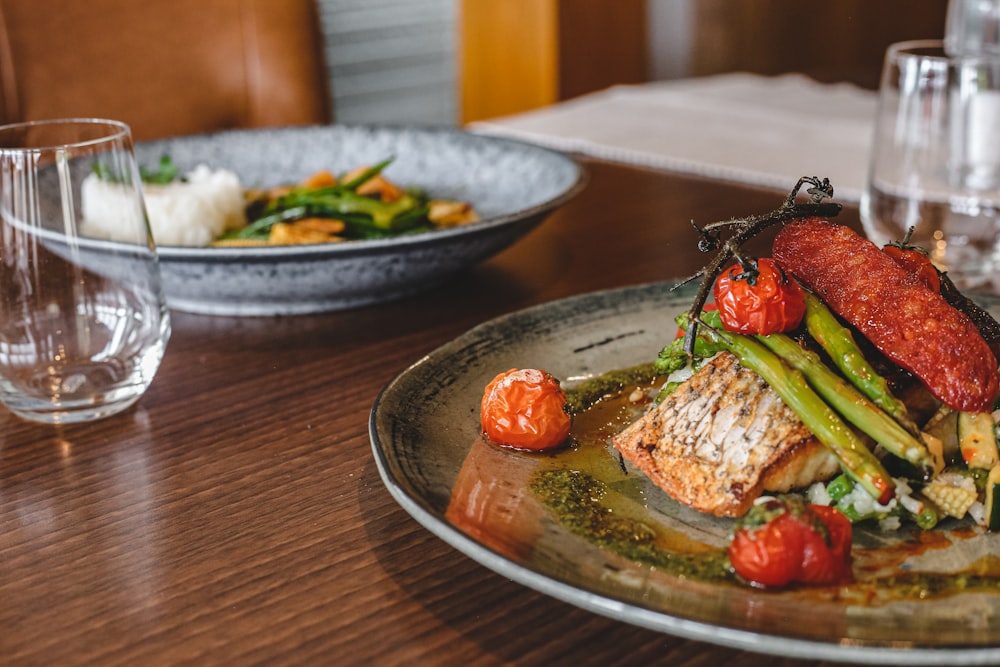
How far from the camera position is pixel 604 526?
0.92m

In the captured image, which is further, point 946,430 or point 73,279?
point 73,279

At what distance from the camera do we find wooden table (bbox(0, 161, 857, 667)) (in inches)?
Result: 32.9

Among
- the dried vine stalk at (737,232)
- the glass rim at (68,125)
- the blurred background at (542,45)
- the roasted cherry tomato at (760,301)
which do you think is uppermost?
the glass rim at (68,125)

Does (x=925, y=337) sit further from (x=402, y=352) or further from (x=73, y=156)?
(x=73, y=156)

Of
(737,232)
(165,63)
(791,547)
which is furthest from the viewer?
(165,63)

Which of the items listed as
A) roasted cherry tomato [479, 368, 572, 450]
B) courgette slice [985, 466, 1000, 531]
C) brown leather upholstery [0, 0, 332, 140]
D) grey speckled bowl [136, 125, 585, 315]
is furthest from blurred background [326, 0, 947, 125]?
courgette slice [985, 466, 1000, 531]

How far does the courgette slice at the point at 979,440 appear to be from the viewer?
997 millimetres

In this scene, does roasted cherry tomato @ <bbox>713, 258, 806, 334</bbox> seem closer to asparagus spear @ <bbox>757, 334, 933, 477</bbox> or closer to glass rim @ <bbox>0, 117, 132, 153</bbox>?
asparagus spear @ <bbox>757, 334, 933, 477</bbox>

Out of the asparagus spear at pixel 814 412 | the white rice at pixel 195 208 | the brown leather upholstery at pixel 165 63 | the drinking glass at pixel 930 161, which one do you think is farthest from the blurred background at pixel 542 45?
the asparagus spear at pixel 814 412

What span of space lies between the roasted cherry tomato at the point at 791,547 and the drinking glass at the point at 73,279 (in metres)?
0.79

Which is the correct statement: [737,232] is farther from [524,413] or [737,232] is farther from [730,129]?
[730,129]

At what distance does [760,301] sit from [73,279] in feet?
2.63

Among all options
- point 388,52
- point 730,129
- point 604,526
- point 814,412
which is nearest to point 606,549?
point 604,526

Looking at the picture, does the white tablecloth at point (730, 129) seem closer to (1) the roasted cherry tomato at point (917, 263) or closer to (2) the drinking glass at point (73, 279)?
(1) the roasted cherry tomato at point (917, 263)
